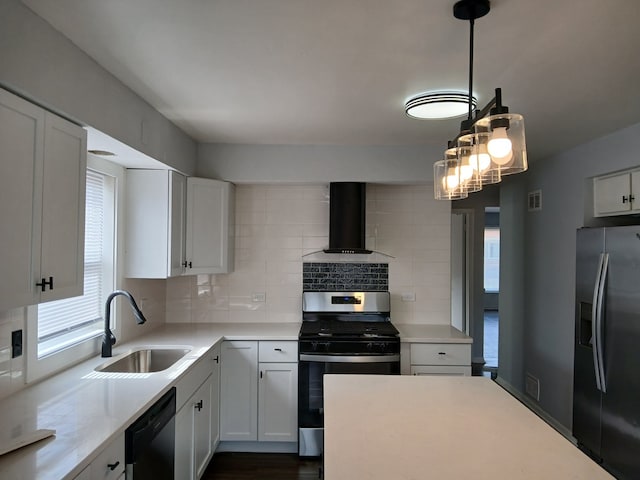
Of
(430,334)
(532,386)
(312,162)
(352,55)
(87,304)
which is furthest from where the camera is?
(532,386)

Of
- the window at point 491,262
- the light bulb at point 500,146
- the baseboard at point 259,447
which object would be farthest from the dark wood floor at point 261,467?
the window at point 491,262

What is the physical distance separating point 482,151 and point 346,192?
7.12 ft

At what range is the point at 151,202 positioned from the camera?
291 cm

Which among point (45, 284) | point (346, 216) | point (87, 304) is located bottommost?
point (87, 304)

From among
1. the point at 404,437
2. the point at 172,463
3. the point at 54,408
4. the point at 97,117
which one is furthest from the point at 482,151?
the point at 172,463

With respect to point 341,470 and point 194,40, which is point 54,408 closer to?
point 341,470

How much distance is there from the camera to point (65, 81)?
1640 millimetres

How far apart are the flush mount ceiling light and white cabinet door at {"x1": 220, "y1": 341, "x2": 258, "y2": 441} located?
78.5 inches

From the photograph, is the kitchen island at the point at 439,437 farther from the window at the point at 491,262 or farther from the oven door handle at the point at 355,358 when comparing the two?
the window at the point at 491,262

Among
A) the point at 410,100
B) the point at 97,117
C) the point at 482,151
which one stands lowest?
the point at 482,151

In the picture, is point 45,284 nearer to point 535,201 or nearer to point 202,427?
point 202,427

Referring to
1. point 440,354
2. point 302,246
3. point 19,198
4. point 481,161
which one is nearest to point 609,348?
point 440,354

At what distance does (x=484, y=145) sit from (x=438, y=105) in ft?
3.56

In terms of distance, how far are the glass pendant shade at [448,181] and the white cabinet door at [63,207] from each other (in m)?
1.51
